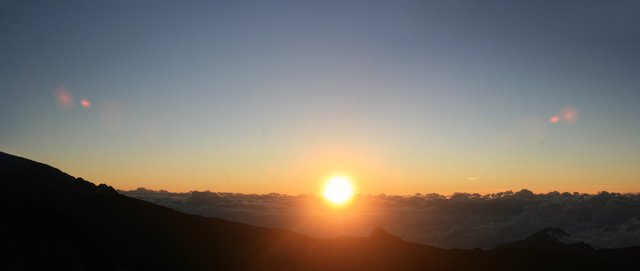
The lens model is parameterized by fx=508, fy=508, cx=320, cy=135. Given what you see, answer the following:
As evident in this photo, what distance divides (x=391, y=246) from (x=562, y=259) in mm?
A: 86882

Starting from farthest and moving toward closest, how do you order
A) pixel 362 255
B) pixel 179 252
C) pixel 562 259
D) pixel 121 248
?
pixel 562 259 < pixel 362 255 < pixel 179 252 < pixel 121 248

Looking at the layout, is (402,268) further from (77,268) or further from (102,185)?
(77,268)

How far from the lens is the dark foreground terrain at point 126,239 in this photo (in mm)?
72938

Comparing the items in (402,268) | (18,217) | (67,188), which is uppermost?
A: (67,188)

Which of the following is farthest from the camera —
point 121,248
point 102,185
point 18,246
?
point 102,185

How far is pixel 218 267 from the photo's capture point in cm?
9700

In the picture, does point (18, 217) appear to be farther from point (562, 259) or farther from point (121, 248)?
point (562, 259)

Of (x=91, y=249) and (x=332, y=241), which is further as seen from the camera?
(x=332, y=241)

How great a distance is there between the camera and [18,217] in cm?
7619

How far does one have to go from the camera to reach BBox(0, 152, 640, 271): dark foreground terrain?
239ft

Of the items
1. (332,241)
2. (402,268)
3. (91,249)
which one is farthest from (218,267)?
(402,268)

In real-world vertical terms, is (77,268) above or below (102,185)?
below

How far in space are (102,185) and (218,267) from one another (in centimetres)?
3438

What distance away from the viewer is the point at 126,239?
290 feet
